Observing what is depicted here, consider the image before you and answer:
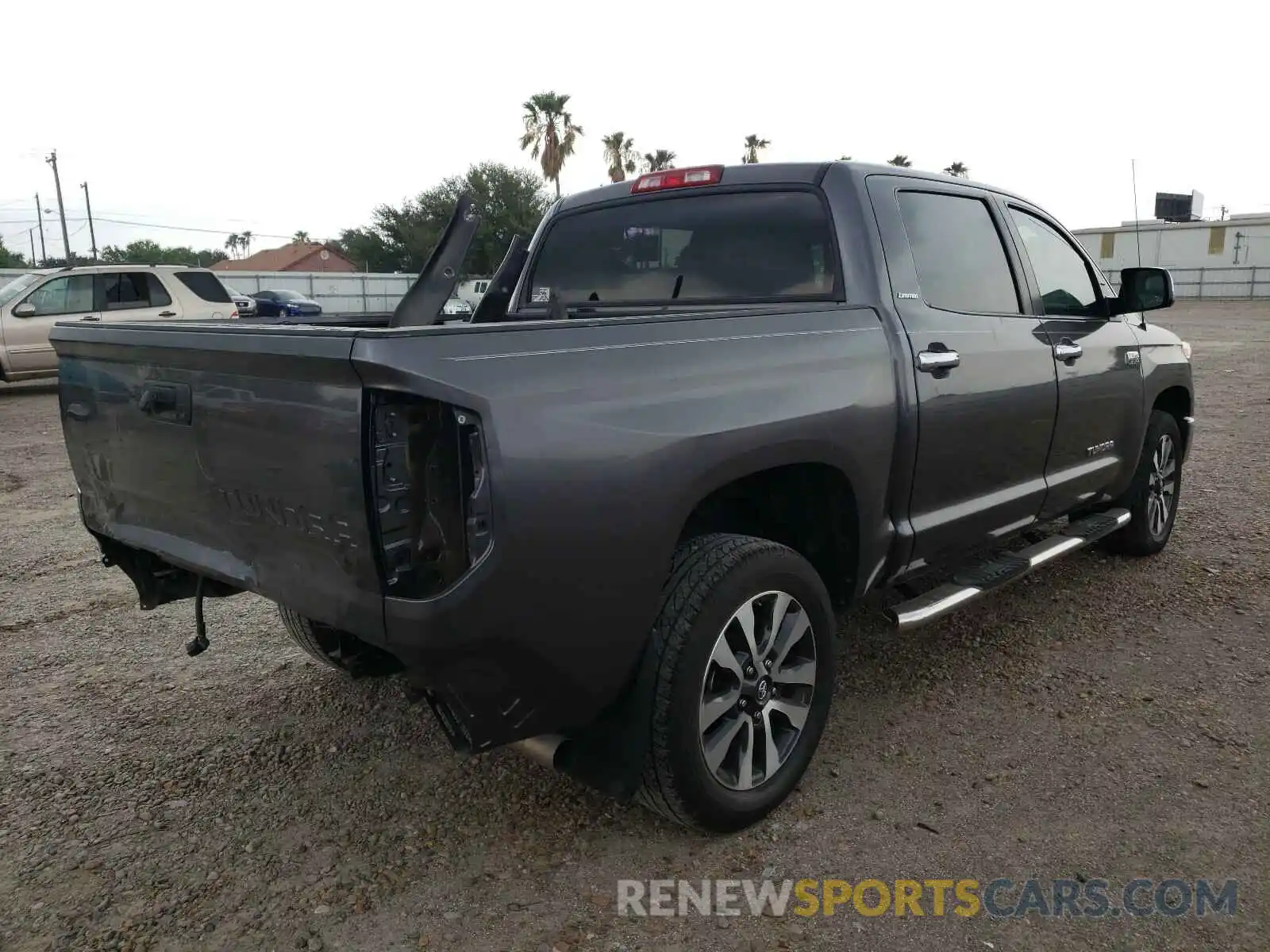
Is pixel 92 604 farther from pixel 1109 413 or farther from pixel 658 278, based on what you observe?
pixel 1109 413

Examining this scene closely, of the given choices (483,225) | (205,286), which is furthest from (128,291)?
(483,225)

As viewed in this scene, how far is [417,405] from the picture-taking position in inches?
83.8

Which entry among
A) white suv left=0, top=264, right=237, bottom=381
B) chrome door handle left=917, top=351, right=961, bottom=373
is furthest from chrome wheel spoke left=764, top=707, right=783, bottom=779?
white suv left=0, top=264, right=237, bottom=381

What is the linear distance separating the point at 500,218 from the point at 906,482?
46.9 m

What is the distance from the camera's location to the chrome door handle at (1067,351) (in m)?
4.06

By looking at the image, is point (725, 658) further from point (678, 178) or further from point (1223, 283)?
point (1223, 283)

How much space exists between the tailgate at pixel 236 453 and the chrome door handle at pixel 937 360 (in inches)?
77.4

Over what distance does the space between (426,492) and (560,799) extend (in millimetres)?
1275

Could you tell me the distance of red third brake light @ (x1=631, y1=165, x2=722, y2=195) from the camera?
12.2ft

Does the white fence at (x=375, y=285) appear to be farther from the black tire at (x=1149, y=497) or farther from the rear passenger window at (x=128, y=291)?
the black tire at (x=1149, y=497)

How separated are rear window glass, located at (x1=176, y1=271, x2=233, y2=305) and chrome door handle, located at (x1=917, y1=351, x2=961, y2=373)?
41.2 feet

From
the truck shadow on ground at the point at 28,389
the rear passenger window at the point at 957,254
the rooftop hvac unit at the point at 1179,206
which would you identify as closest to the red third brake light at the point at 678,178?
the rear passenger window at the point at 957,254

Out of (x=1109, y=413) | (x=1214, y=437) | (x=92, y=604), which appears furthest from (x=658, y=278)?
(x=1214, y=437)

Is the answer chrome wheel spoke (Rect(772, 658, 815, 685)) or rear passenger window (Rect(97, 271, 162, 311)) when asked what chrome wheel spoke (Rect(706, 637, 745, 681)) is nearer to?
chrome wheel spoke (Rect(772, 658, 815, 685))
